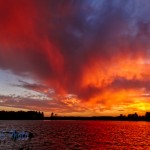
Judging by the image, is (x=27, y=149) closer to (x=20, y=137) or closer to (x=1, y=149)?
(x=1, y=149)

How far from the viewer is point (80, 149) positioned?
68938mm

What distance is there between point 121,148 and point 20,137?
126 ft

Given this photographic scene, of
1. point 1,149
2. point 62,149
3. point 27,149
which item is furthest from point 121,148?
point 1,149

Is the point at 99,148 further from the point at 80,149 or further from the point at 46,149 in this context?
the point at 46,149

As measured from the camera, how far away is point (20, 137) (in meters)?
92.8

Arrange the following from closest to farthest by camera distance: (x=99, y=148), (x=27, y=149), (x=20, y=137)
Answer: (x=27, y=149) → (x=99, y=148) → (x=20, y=137)

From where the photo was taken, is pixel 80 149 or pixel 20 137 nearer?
pixel 80 149

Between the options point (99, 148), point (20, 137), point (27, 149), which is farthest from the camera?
point (20, 137)

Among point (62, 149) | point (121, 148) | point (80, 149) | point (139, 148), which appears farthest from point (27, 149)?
point (139, 148)

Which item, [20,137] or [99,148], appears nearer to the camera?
[99,148]

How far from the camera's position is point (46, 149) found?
67312mm

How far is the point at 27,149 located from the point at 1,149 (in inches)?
281

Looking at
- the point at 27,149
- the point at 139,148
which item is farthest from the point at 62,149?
the point at 139,148

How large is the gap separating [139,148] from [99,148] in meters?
12.0
